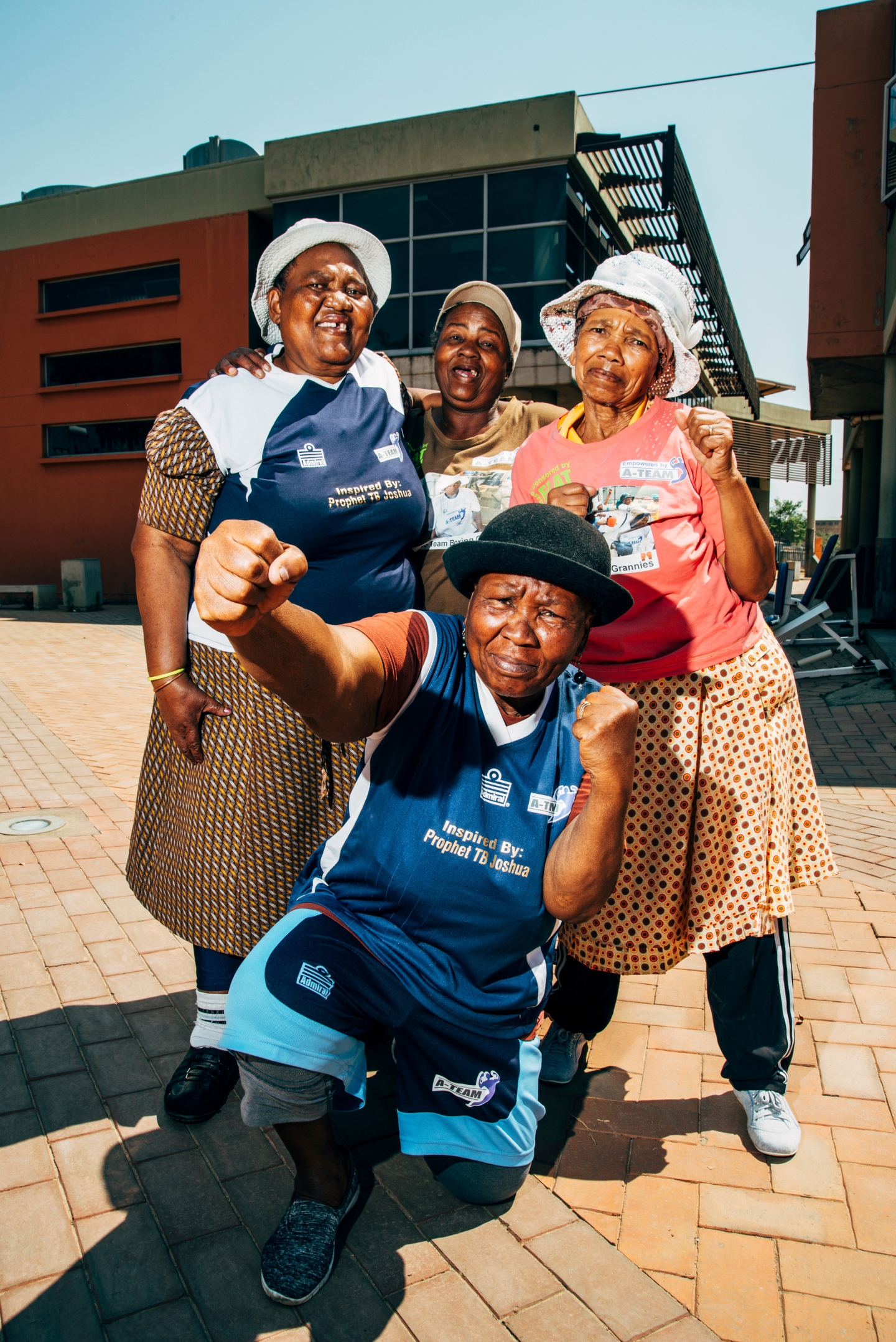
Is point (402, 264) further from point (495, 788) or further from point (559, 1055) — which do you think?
point (495, 788)

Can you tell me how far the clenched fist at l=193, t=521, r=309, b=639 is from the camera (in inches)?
49.6

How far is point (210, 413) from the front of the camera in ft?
7.39

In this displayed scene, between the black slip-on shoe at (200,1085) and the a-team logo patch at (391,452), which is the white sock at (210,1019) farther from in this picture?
the a-team logo patch at (391,452)

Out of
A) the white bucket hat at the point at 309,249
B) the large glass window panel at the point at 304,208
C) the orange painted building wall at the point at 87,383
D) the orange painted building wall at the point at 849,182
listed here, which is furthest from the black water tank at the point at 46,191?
the white bucket hat at the point at 309,249

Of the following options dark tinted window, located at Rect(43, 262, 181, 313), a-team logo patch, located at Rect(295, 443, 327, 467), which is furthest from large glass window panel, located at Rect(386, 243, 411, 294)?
a-team logo patch, located at Rect(295, 443, 327, 467)

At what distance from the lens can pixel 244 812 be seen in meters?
2.33

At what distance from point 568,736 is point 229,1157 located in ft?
4.27

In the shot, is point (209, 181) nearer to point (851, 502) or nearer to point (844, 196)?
point (844, 196)

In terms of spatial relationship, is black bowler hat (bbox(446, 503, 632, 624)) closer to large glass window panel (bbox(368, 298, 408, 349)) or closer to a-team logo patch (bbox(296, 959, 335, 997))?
a-team logo patch (bbox(296, 959, 335, 997))

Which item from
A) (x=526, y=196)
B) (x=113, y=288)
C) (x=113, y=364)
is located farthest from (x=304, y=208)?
(x=113, y=364)

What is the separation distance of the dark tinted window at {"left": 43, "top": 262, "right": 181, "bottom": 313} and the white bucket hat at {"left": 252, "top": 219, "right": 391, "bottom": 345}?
2005 centimetres

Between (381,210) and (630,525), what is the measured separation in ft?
57.3

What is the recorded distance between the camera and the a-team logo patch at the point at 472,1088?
1.98 meters

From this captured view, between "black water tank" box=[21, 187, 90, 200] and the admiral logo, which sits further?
"black water tank" box=[21, 187, 90, 200]
